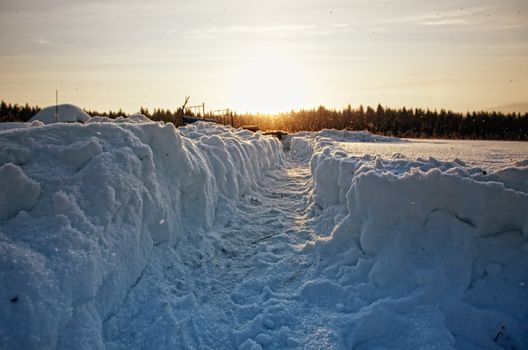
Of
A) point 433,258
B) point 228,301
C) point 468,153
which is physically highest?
point 468,153

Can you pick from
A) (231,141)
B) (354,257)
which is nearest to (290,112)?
(231,141)

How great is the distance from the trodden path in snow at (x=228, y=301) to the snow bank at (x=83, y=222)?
0.16 m

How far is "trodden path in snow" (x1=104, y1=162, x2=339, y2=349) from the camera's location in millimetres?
2764

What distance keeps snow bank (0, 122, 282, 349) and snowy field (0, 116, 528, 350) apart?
0.01 m

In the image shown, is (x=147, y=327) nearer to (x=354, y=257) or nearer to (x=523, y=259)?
(x=354, y=257)

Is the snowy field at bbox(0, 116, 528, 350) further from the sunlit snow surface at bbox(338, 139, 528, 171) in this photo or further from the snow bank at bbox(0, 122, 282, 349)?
the sunlit snow surface at bbox(338, 139, 528, 171)

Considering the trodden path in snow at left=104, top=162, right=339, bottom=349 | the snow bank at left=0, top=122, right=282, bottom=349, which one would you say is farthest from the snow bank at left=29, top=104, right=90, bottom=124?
the trodden path in snow at left=104, top=162, right=339, bottom=349

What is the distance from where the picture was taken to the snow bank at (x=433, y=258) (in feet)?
9.25

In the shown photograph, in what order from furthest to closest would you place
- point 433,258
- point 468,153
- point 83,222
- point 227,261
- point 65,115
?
point 65,115, point 468,153, point 227,261, point 433,258, point 83,222

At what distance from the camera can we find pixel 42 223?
2514 mm

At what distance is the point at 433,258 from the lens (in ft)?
10.9

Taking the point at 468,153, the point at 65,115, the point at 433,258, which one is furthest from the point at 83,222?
the point at 65,115

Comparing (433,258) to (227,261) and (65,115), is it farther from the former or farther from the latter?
(65,115)

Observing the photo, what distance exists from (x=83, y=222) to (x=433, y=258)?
10.4ft
